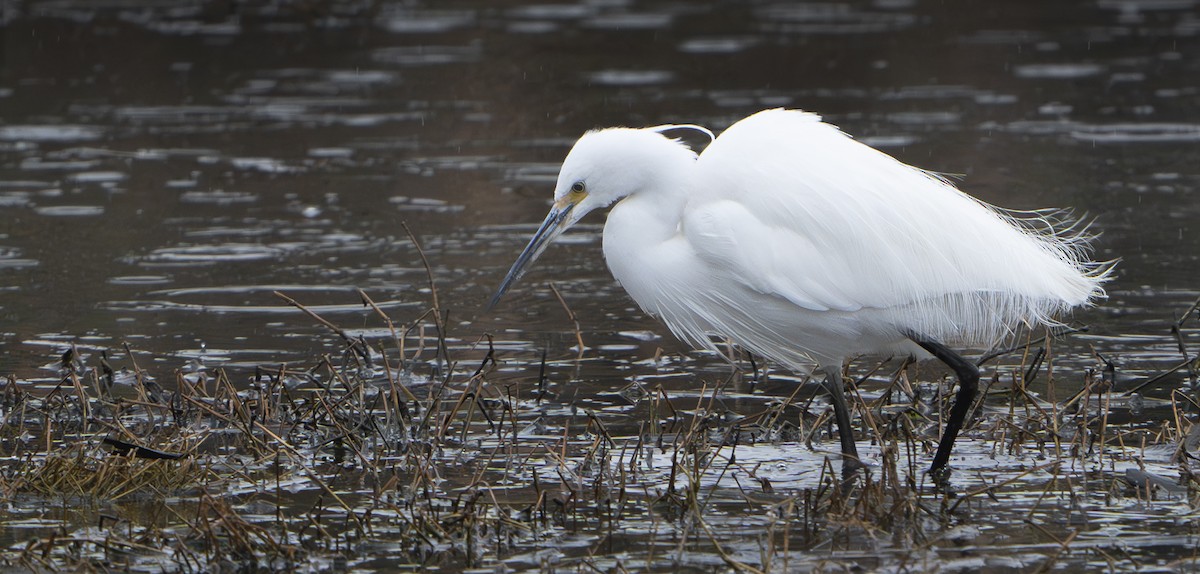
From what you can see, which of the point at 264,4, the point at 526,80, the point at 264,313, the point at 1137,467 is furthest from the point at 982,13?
the point at 1137,467

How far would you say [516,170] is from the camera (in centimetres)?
1046

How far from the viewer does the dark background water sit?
7.43 metres

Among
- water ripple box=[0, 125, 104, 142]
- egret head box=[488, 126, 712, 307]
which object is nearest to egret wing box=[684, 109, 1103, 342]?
egret head box=[488, 126, 712, 307]

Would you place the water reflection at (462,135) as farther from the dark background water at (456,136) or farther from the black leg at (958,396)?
the black leg at (958,396)

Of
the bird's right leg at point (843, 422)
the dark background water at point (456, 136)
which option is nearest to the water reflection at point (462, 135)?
the dark background water at point (456, 136)

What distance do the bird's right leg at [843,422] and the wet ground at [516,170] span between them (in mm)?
120

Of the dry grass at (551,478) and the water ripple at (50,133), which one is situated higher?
the water ripple at (50,133)

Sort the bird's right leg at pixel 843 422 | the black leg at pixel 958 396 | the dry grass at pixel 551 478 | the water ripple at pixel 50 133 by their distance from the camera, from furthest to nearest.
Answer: the water ripple at pixel 50 133, the bird's right leg at pixel 843 422, the black leg at pixel 958 396, the dry grass at pixel 551 478

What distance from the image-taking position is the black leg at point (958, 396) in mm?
5059

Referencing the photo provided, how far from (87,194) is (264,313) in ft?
9.78

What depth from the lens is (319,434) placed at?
5527 millimetres

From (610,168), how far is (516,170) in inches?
219

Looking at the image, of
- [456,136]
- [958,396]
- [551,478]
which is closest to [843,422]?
[958,396]

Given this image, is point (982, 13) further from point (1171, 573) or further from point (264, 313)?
point (1171, 573)
